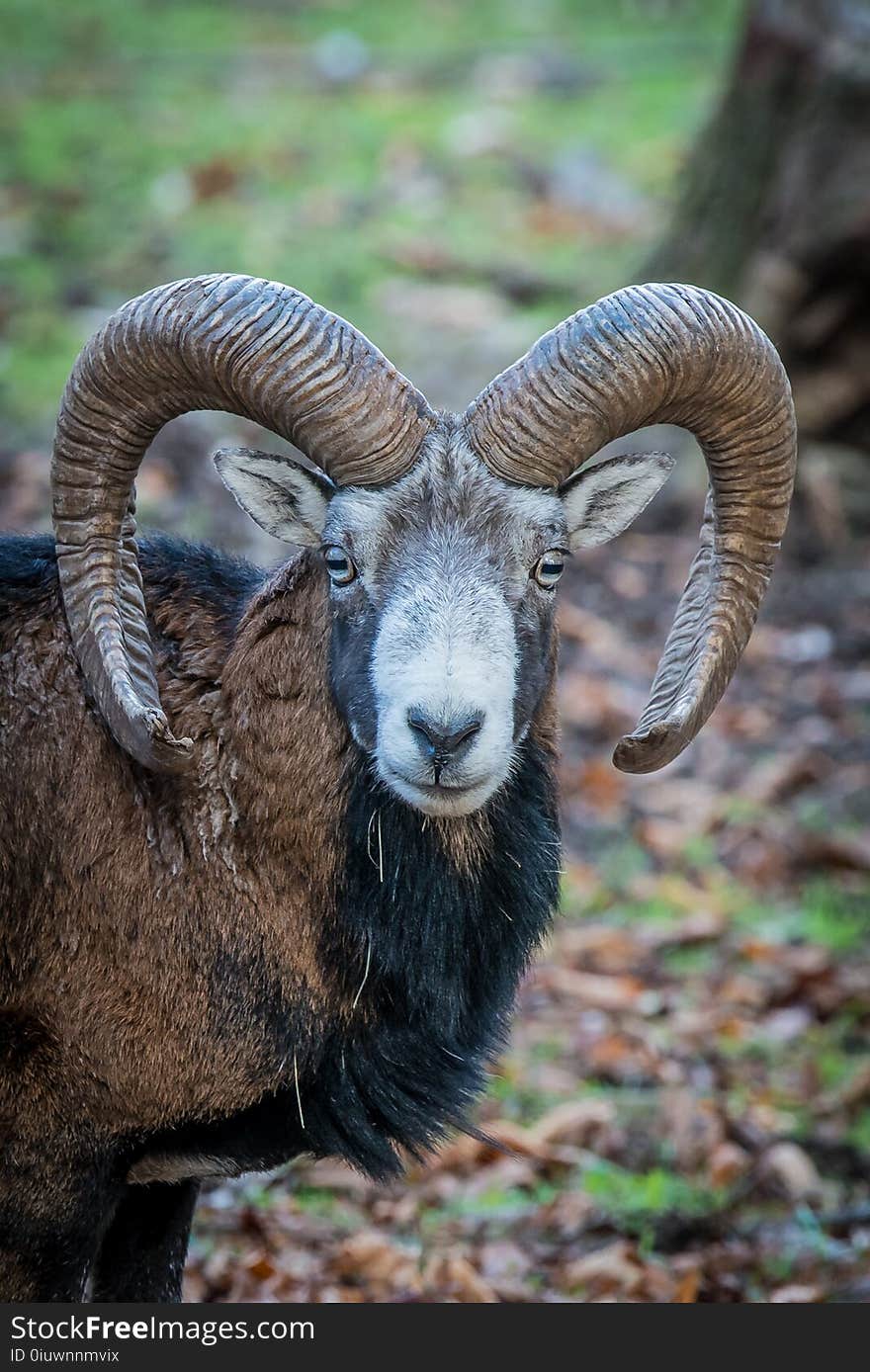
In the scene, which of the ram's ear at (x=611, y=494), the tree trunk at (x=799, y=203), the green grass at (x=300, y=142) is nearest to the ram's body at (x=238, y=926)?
the ram's ear at (x=611, y=494)

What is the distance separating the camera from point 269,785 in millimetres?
5602

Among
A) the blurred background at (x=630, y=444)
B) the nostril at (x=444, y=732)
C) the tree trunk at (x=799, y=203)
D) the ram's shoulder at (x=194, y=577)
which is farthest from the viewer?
the tree trunk at (x=799, y=203)

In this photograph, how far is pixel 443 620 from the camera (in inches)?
204

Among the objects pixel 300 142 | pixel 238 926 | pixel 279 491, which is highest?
pixel 279 491

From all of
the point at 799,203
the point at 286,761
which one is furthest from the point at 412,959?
the point at 799,203

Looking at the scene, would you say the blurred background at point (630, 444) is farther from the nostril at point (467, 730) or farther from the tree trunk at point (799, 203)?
the nostril at point (467, 730)

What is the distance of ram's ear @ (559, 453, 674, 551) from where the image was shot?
5.83 metres

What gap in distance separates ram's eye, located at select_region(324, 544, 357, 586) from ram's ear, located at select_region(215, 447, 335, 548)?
0.16 m

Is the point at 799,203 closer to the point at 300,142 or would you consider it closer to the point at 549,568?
the point at 300,142

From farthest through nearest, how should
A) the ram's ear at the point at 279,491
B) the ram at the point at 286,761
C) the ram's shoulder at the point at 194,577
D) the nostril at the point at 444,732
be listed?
the ram's shoulder at the point at 194,577 < the ram's ear at the point at 279,491 < the ram at the point at 286,761 < the nostril at the point at 444,732

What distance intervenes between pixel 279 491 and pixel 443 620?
0.90 m

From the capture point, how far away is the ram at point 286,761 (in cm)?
537

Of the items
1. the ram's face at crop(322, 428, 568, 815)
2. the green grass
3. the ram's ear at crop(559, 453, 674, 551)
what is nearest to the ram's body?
the ram's face at crop(322, 428, 568, 815)

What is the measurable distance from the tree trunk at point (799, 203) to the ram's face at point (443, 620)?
28.6ft
